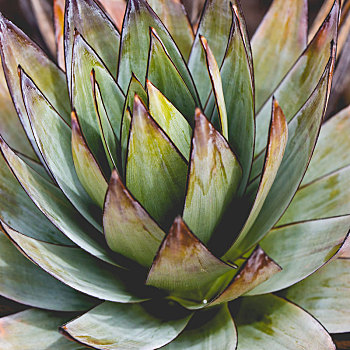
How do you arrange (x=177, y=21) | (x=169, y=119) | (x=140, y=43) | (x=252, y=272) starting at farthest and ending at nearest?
(x=177, y=21)
(x=140, y=43)
(x=169, y=119)
(x=252, y=272)

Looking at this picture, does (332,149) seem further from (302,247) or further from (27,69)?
(27,69)

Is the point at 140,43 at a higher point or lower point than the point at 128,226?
higher

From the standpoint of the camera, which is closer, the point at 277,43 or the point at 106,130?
the point at 106,130

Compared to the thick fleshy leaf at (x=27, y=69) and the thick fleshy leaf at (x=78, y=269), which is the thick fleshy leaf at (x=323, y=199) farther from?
the thick fleshy leaf at (x=27, y=69)

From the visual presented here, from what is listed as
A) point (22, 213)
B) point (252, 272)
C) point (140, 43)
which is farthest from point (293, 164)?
point (22, 213)

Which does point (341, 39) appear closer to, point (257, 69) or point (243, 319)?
point (257, 69)

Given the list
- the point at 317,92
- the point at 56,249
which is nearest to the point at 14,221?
the point at 56,249

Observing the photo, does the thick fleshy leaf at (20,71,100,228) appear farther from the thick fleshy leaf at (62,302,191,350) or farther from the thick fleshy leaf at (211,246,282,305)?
the thick fleshy leaf at (211,246,282,305)
